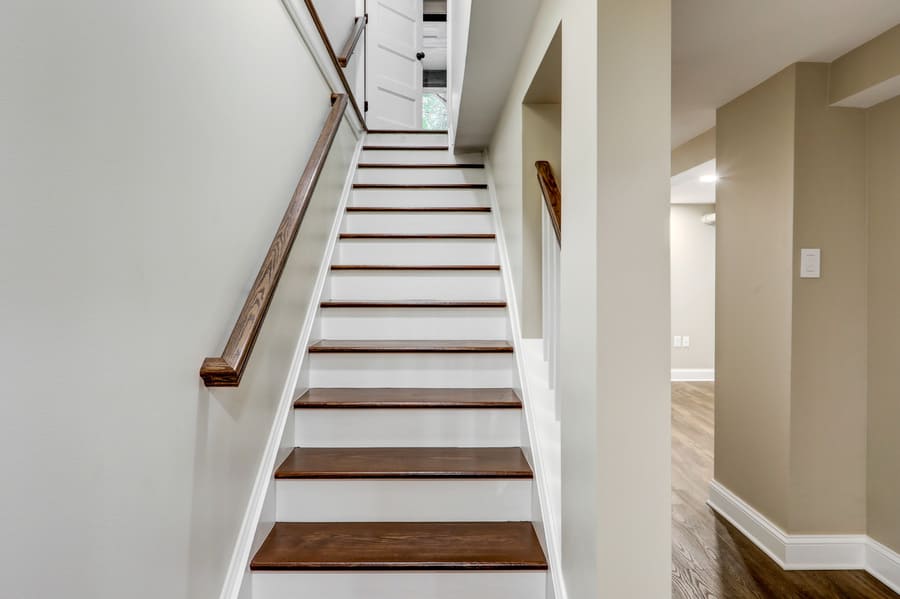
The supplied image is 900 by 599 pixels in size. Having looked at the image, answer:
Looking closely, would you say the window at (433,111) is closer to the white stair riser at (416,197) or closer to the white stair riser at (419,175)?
the white stair riser at (419,175)

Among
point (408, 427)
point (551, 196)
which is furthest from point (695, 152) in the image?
point (408, 427)

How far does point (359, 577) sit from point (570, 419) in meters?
0.81

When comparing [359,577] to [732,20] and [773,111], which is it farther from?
[773,111]

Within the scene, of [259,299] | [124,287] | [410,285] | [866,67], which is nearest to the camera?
[124,287]

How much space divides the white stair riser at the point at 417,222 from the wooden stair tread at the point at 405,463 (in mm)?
1437

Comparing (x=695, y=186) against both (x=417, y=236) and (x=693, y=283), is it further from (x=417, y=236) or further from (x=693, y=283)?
(x=417, y=236)

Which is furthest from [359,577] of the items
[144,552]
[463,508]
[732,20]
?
[732,20]

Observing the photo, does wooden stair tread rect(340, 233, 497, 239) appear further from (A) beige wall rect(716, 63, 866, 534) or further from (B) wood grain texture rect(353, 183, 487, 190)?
(A) beige wall rect(716, 63, 866, 534)

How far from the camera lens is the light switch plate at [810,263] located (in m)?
2.06

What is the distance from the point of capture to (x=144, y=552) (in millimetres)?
981

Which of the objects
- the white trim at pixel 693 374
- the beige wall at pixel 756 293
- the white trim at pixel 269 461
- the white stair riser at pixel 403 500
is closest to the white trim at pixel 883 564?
the beige wall at pixel 756 293

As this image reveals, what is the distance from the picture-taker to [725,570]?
2.05 m

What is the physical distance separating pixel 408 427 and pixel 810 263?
181cm

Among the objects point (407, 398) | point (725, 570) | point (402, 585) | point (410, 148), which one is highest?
point (410, 148)
